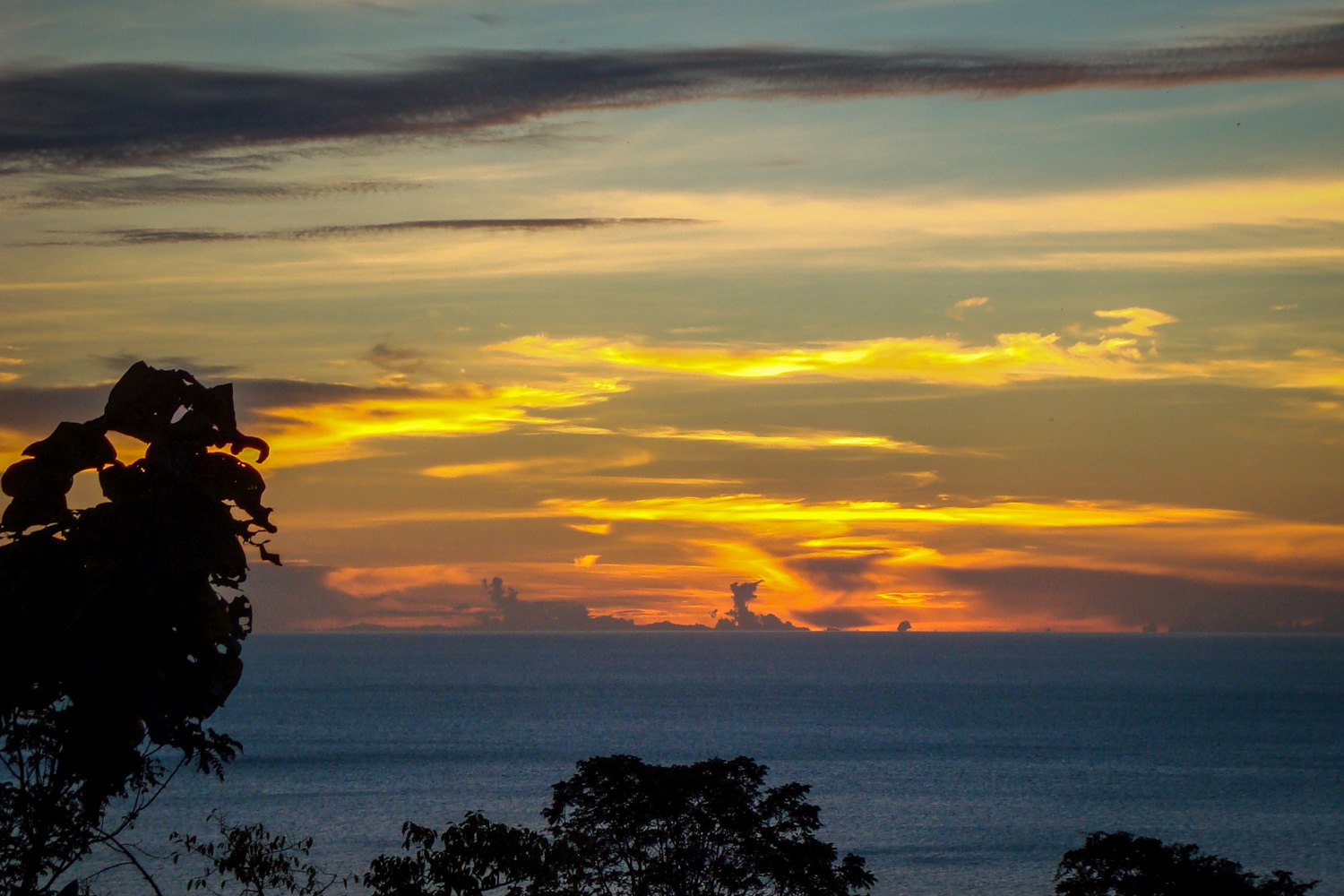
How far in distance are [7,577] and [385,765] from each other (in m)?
115

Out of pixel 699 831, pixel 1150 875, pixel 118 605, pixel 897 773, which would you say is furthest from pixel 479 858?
pixel 897 773

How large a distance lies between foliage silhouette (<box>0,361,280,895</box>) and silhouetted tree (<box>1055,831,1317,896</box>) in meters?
20.9

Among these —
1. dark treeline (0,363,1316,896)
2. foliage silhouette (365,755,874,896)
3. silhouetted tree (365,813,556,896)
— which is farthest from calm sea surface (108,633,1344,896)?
dark treeline (0,363,1316,896)

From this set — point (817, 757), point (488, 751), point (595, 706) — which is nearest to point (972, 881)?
point (817, 757)

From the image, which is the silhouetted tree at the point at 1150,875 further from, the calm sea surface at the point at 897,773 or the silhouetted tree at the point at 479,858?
the calm sea surface at the point at 897,773

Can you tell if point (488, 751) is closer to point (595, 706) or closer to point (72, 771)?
point (595, 706)

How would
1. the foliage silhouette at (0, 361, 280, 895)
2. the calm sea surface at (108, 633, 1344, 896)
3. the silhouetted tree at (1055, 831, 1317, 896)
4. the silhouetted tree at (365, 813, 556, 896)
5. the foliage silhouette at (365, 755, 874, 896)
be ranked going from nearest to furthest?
the foliage silhouette at (0, 361, 280, 895), the silhouetted tree at (365, 813, 556, 896), the silhouetted tree at (1055, 831, 1317, 896), the foliage silhouette at (365, 755, 874, 896), the calm sea surface at (108, 633, 1344, 896)

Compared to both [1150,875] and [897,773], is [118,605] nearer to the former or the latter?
[1150,875]

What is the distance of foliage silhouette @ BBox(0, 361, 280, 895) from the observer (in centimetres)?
1266

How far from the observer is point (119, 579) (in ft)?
41.6

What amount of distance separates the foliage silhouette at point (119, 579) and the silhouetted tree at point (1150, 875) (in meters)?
20.9

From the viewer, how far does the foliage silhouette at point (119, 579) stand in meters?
12.7

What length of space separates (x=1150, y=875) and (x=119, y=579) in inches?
923

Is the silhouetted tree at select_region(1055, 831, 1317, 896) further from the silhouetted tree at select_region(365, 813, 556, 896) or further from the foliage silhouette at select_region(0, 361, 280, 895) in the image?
the foliage silhouette at select_region(0, 361, 280, 895)
